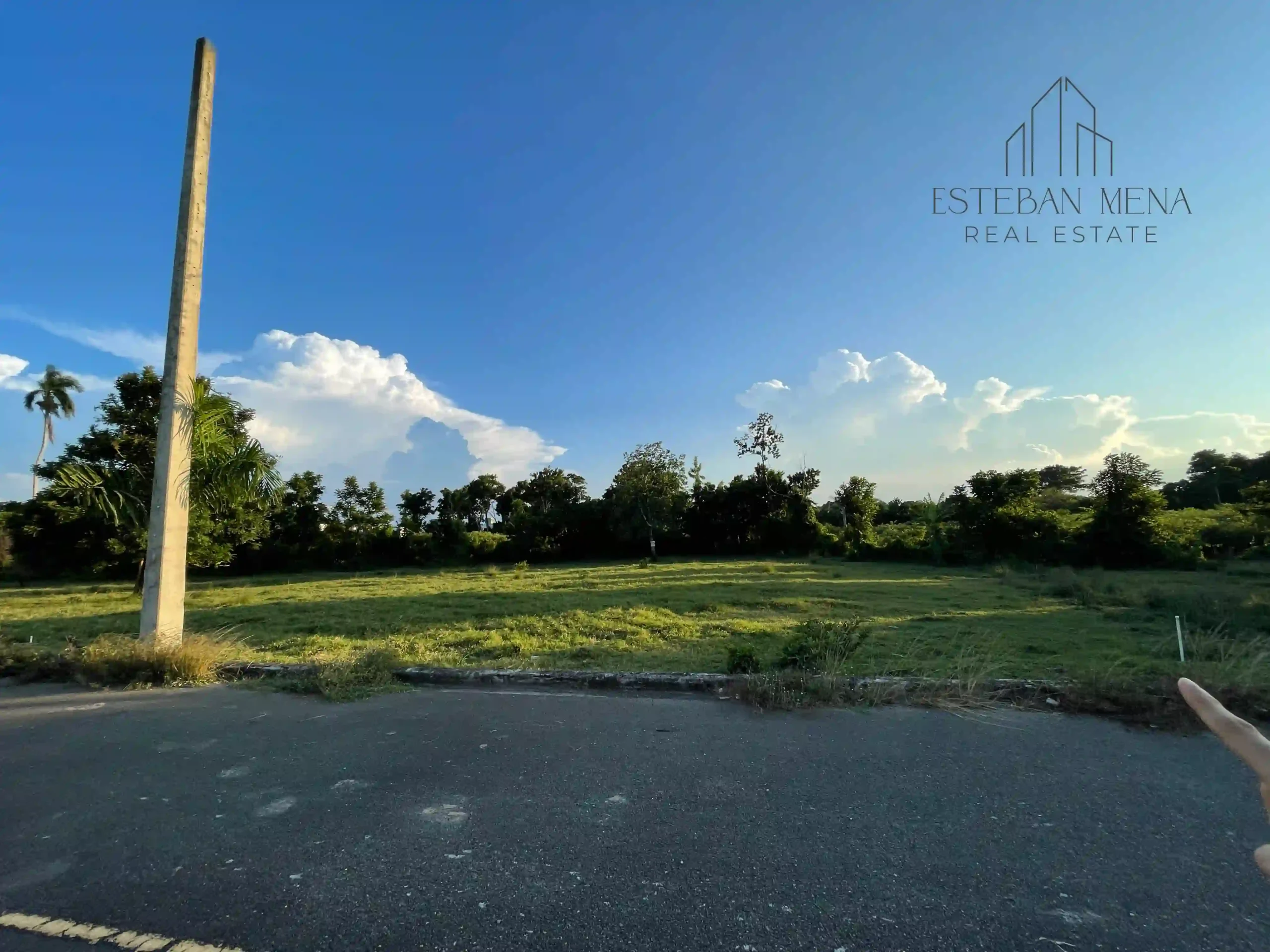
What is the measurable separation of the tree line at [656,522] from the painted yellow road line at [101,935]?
27.6 feet

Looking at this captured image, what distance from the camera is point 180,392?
7.55 metres

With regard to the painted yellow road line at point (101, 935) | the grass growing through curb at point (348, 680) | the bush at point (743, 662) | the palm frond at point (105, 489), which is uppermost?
the palm frond at point (105, 489)

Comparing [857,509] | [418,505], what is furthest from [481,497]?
[857,509]

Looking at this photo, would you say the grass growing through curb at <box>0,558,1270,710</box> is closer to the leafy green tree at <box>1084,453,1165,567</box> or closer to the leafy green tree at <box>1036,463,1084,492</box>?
the leafy green tree at <box>1084,453,1165,567</box>

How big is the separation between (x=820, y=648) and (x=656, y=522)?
96.2 feet

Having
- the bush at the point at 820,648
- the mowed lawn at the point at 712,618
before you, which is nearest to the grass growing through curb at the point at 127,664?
the mowed lawn at the point at 712,618

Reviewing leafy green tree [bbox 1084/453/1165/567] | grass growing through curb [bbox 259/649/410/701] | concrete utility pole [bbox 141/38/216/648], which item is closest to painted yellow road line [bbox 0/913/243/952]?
grass growing through curb [bbox 259/649/410/701]

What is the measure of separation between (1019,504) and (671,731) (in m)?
28.7

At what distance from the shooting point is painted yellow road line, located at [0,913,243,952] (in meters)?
2.30

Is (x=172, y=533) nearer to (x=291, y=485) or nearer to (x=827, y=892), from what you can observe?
(x=827, y=892)

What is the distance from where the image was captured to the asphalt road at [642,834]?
7.79ft

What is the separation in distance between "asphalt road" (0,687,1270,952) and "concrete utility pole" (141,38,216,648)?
2630mm

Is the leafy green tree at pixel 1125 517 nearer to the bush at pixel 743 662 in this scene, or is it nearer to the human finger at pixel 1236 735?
the bush at pixel 743 662

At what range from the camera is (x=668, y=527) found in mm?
35844
